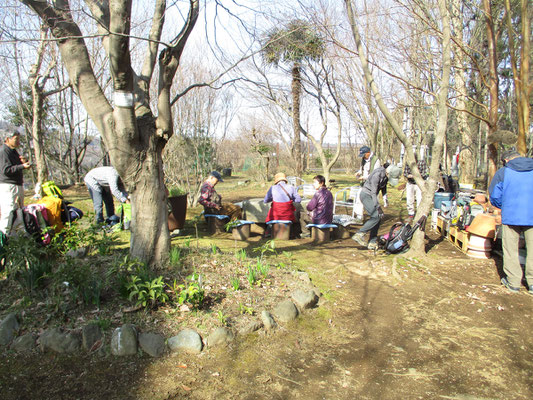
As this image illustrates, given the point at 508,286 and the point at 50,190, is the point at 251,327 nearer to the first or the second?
the point at 508,286

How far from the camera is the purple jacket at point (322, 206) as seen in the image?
655 cm

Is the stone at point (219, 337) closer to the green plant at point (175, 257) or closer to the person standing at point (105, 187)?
the green plant at point (175, 257)

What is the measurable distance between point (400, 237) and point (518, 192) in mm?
1700

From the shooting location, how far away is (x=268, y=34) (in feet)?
17.1

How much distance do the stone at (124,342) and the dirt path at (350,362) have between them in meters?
0.08

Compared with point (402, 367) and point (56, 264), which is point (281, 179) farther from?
point (402, 367)

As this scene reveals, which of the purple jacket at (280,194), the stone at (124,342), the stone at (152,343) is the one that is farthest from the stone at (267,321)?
the purple jacket at (280,194)

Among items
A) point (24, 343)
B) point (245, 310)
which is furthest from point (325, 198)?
point (24, 343)

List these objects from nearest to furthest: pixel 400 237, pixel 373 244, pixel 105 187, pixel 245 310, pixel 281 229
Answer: pixel 245 310, pixel 400 237, pixel 373 244, pixel 105 187, pixel 281 229

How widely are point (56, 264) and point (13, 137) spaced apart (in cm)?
263

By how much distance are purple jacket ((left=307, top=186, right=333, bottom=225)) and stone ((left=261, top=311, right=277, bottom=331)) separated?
11.4 ft

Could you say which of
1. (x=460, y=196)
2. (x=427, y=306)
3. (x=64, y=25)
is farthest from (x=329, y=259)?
(x=64, y=25)

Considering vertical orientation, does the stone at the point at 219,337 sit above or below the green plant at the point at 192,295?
below

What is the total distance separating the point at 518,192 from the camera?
13.9ft
